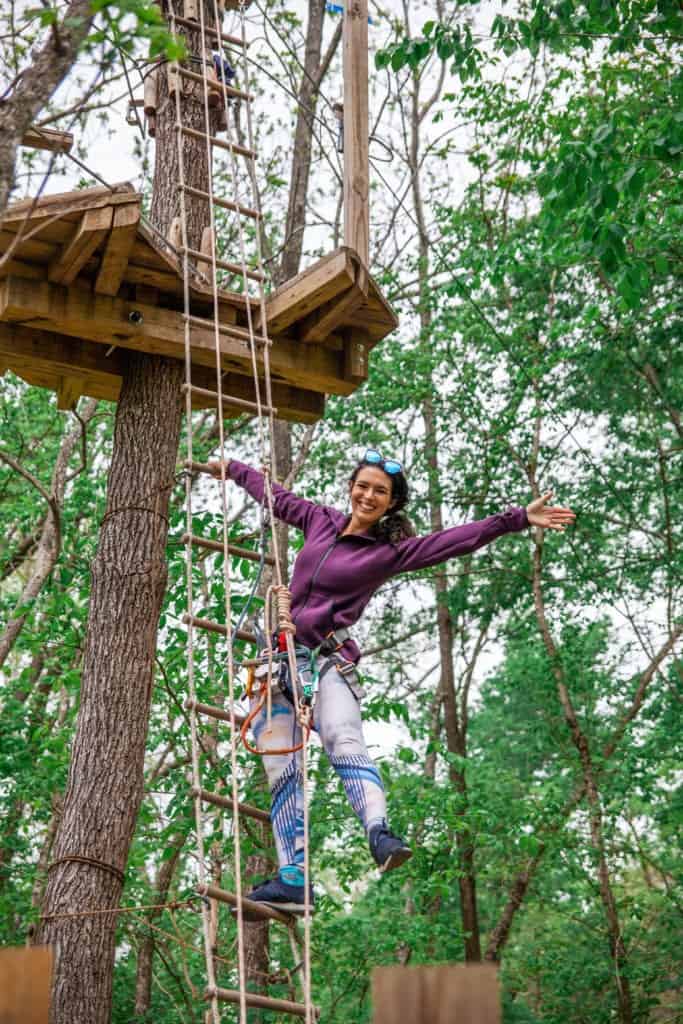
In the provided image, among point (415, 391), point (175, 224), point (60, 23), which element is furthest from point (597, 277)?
point (60, 23)

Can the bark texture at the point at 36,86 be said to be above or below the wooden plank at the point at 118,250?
below

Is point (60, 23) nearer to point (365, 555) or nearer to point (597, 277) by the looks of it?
point (365, 555)

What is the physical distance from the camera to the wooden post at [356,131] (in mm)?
5078

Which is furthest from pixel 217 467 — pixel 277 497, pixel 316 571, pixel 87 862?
pixel 87 862

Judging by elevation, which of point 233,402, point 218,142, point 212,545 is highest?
point 218,142

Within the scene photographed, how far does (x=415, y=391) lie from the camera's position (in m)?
10.6

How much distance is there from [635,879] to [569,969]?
675 cm

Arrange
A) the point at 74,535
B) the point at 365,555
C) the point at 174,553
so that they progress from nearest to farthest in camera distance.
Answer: the point at 365,555 < the point at 174,553 < the point at 74,535

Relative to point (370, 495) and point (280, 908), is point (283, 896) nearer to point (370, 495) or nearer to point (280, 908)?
point (280, 908)

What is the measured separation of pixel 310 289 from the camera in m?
4.88

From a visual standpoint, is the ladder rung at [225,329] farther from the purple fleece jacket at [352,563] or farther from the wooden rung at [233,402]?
the purple fleece jacket at [352,563]

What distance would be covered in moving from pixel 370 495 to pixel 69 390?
5.78 ft

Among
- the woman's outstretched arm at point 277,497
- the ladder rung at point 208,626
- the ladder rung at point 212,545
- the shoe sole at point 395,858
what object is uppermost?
the woman's outstretched arm at point 277,497

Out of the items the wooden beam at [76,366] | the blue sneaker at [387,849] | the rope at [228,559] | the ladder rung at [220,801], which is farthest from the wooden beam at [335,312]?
the blue sneaker at [387,849]
